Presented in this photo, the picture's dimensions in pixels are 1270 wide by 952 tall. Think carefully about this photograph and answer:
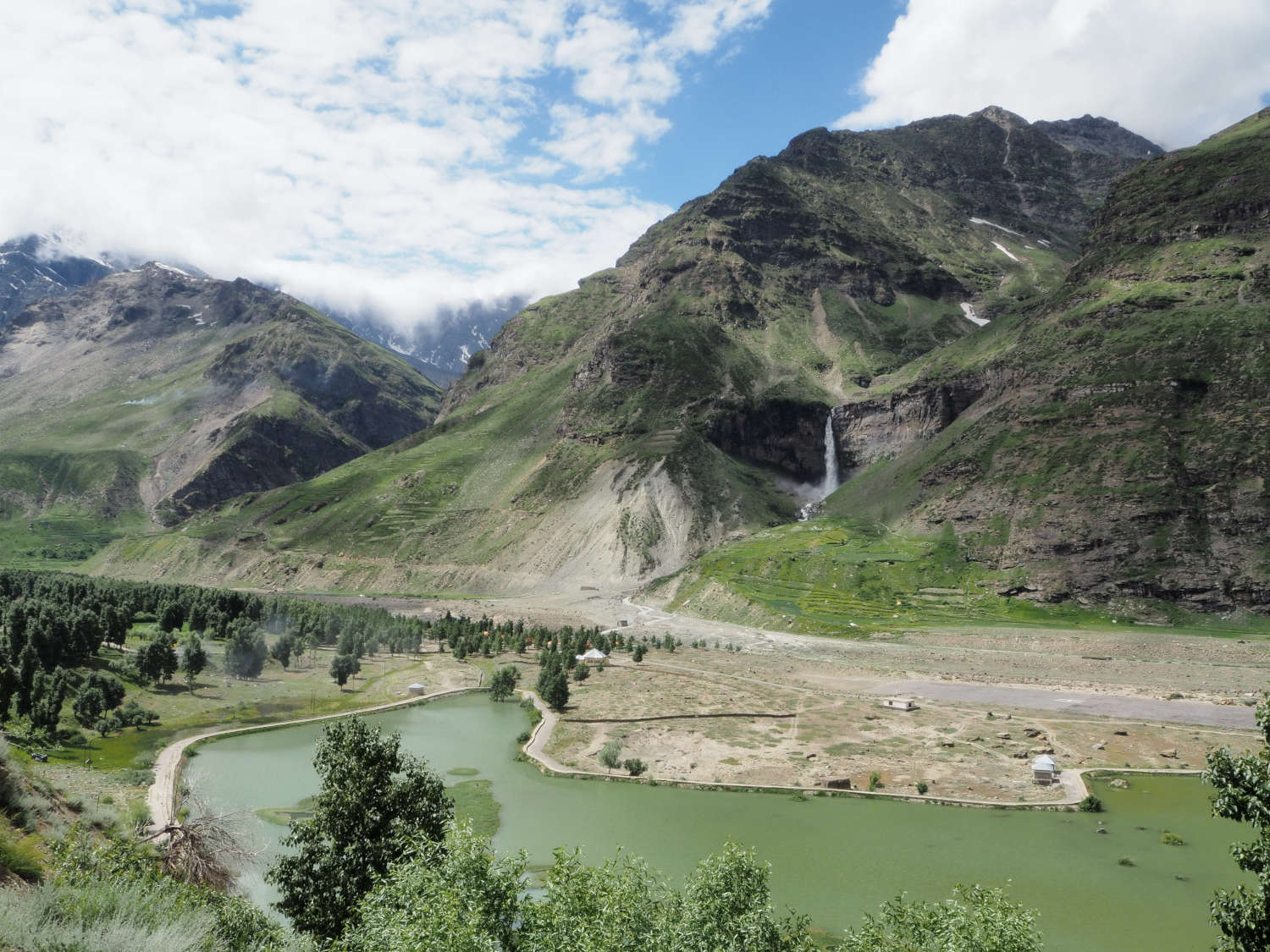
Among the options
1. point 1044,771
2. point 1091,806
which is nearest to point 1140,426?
point 1044,771

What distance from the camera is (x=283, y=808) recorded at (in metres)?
54.2

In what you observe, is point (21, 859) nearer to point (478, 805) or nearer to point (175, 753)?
point (478, 805)

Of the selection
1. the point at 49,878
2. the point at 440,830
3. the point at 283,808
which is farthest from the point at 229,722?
the point at 49,878

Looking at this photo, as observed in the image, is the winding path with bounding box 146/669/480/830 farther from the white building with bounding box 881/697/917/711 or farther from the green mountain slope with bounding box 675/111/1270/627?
the green mountain slope with bounding box 675/111/1270/627

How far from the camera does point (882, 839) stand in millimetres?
47250

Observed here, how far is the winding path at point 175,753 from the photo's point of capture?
49.3m

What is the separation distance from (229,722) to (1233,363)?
17678cm

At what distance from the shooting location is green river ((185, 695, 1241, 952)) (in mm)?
37250

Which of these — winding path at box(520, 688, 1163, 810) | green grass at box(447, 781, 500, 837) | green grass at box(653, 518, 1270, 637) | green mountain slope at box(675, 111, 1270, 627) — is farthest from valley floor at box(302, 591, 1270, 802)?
green mountain slope at box(675, 111, 1270, 627)

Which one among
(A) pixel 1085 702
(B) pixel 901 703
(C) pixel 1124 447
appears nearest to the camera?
(B) pixel 901 703

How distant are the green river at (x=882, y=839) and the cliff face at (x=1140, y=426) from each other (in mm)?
83844

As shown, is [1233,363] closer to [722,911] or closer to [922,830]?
[922,830]

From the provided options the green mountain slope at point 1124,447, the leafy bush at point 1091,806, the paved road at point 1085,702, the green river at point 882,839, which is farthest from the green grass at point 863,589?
the leafy bush at point 1091,806

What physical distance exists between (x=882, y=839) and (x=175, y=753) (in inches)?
2355
